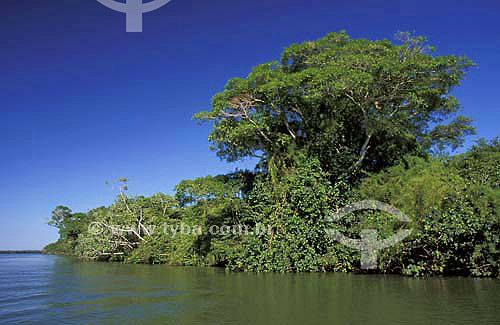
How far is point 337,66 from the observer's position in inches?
573

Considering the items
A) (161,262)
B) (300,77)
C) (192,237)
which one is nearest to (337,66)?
(300,77)

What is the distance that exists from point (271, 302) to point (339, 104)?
33.5 ft

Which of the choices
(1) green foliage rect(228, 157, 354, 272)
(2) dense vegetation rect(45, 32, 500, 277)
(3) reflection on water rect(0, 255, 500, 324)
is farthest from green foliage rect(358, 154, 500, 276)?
(1) green foliage rect(228, 157, 354, 272)

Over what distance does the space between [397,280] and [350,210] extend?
398 centimetres

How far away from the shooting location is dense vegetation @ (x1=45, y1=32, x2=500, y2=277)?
1289 cm

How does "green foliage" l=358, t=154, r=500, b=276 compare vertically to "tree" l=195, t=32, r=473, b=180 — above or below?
below

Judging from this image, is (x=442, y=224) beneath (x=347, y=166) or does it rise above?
beneath

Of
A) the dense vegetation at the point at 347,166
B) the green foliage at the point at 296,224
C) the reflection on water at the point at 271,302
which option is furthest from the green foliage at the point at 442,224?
the green foliage at the point at 296,224

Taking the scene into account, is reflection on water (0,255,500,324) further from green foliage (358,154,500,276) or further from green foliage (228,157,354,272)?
green foliage (228,157,354,272)

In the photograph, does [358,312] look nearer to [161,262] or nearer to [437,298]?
[437,298]

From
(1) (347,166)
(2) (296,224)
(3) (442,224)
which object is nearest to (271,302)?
(3) (442,224)
